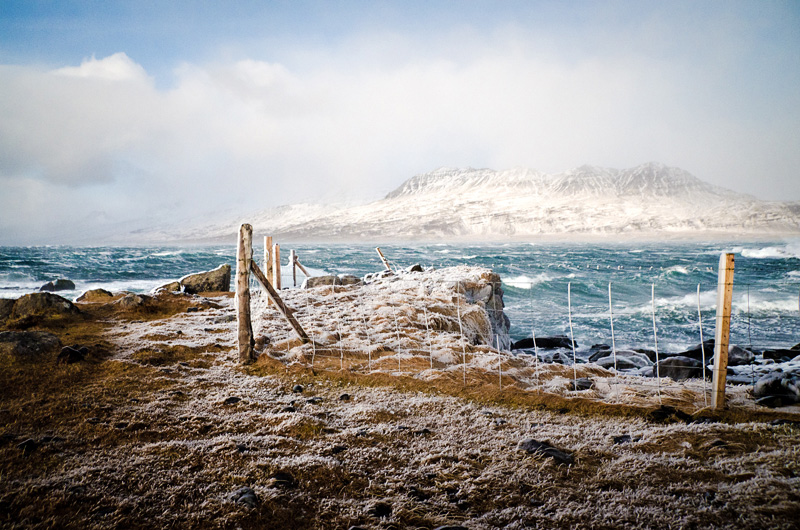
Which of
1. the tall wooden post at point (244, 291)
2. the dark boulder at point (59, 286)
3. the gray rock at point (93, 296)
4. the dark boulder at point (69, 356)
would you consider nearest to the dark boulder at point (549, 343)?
the tall wooden post at point (244, 291)

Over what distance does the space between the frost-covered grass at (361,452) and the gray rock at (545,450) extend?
0.08m

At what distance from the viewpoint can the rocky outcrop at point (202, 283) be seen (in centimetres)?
1473

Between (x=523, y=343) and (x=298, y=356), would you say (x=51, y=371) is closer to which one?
(x=298, y=356)

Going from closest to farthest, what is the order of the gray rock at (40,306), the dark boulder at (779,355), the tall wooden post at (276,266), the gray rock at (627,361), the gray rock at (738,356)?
the gray rock at (40,306), the gray rock at (738,356), the gray rock at (627,361), the dark boulder at (779,355), the tall wooden post at (276,266)

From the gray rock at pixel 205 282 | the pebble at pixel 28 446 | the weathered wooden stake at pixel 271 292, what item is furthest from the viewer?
the gray rock at pixel 205 282

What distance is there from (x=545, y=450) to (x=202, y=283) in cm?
1444

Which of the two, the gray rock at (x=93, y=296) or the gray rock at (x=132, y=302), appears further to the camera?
the gray rock at (x=93, y=296)

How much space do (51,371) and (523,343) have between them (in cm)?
1065

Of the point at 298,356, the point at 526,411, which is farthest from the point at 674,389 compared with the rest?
the point at 298,356

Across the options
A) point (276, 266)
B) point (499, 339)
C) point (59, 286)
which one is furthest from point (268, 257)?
point (59, 286)

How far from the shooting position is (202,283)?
1507cm

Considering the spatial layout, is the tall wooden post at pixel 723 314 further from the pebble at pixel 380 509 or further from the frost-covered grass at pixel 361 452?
the pebble at pixel 380 509

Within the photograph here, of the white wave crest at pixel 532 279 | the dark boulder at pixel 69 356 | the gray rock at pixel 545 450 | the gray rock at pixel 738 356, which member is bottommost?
the gray rock at pixel 738 356

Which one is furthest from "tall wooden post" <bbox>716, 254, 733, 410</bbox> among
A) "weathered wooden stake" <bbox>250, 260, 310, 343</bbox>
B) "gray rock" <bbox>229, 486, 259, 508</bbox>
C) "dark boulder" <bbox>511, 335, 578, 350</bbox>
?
"dark boulder" <bbox>511, 335, 578, 350</bbox>
